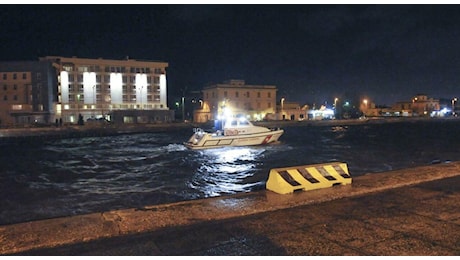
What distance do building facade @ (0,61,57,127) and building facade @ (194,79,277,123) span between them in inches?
1220

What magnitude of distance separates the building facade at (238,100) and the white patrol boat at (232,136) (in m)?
40.9

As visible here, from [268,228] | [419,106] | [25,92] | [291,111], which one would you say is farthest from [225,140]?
[419,106]

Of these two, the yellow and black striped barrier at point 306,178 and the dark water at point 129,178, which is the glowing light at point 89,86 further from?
the yellow and black striped barrier at point 306,178

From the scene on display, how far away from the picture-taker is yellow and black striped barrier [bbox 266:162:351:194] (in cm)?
788

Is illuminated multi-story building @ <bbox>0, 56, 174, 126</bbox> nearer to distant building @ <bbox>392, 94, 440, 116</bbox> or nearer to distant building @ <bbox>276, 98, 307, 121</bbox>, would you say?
distant building @ <bbox>276, 98, 307, 121</bbox>

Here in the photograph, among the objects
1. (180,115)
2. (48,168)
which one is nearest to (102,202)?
(48,168)

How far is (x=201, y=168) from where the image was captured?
68.2 feet

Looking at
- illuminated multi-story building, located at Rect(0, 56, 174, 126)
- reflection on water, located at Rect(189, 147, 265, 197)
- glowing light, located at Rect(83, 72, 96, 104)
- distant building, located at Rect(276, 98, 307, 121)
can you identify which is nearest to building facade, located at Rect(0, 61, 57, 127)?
illuminated multi-story building, located at Rect(0, 56, 174, 126)

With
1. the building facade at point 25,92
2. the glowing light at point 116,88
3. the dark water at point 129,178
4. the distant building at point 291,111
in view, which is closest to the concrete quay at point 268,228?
the dark water at point 129,178

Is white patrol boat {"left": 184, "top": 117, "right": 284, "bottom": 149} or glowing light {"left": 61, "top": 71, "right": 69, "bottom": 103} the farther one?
glowing light {"left": 61, "top": 71, "right": 69, "bottom": 103}

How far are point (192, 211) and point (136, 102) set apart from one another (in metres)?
77.7

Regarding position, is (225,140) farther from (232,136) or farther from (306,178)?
(306,178)

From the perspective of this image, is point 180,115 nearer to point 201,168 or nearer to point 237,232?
point 201,168

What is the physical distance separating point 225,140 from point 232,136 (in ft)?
2.44
